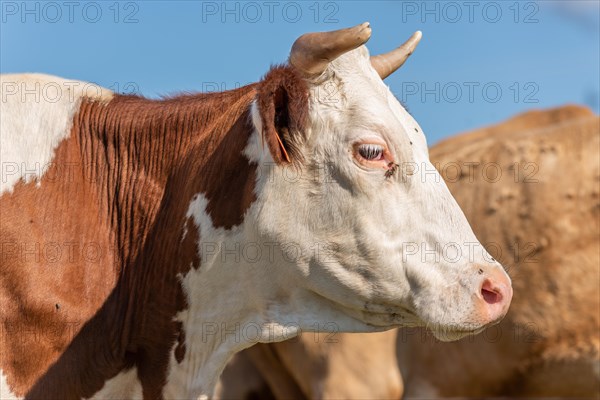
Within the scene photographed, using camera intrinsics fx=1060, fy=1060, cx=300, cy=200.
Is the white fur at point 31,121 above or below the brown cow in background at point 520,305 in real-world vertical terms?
above

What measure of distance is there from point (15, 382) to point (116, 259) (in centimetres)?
72

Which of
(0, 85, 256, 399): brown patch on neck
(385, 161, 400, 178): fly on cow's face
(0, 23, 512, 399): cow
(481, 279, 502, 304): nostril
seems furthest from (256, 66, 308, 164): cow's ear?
(481, 279, 502, 304): nostril

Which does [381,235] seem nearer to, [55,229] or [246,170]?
[246,170]

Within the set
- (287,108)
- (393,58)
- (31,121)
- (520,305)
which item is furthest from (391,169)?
(520,305)

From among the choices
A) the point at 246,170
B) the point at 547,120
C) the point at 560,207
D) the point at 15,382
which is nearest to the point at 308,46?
the point at 246,170

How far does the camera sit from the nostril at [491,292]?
4.64 metres

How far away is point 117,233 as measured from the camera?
506cm

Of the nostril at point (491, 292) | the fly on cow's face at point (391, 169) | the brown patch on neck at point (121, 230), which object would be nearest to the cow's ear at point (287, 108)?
the brown patch on neck at point (121, 230)

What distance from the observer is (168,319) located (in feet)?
16.4

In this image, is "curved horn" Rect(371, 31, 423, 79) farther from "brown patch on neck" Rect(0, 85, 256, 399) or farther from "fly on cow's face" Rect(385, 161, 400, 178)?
"fly on cow's face" Rect(385, 161, 400, 178)

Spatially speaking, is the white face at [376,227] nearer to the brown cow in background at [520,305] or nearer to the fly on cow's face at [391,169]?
the fly on cow's face at [391,169]

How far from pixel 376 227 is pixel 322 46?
2.74 feet

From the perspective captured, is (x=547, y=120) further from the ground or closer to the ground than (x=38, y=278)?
further from the ground

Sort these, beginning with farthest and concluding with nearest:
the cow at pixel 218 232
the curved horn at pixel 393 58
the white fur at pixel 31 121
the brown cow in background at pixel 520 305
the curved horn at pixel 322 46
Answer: the brown cow in background at pixel 520 305, the curved horn at pixel 393 58, the white fur at pixel 31 121, the cow at pixel 218 232, the curved horn at pixel 322 46
